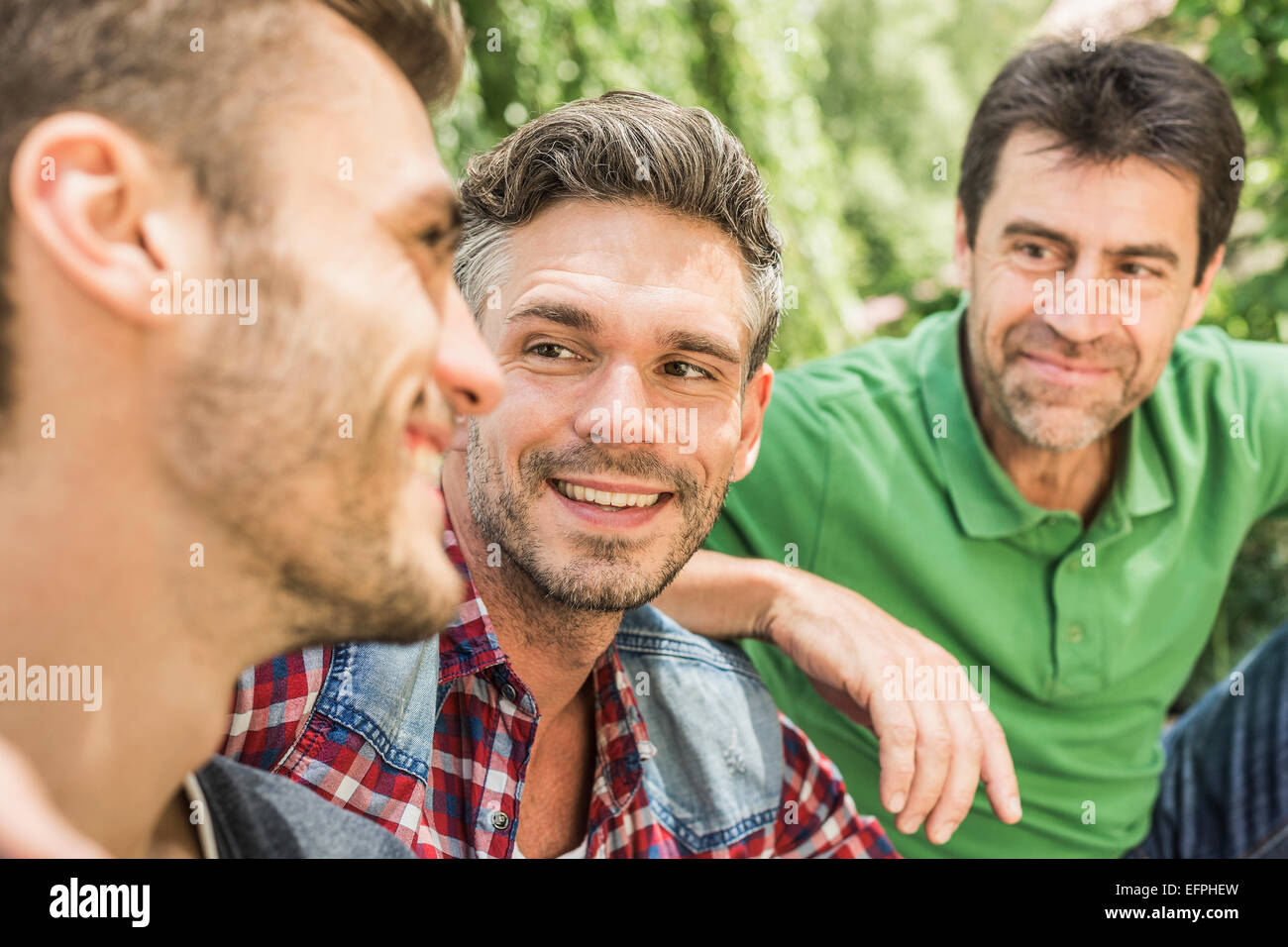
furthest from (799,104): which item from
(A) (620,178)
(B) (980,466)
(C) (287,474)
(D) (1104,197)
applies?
(C) (287,474)

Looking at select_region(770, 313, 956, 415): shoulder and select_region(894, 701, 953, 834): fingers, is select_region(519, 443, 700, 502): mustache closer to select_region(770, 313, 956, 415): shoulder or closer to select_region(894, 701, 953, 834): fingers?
select_region(894, 701, 953, 834): fingers

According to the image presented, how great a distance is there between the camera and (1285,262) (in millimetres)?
3494

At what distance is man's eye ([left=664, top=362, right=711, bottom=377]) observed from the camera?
1521mm

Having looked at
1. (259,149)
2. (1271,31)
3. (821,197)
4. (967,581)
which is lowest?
(967,581)

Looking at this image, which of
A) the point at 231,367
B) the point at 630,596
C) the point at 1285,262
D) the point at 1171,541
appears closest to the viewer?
the point at 231,367

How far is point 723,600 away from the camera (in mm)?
1916

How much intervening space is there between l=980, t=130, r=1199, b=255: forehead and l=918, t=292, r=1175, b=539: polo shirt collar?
12.4 inches

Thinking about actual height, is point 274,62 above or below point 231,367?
above

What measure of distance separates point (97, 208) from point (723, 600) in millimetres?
1304

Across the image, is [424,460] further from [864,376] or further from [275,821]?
[864,376]
